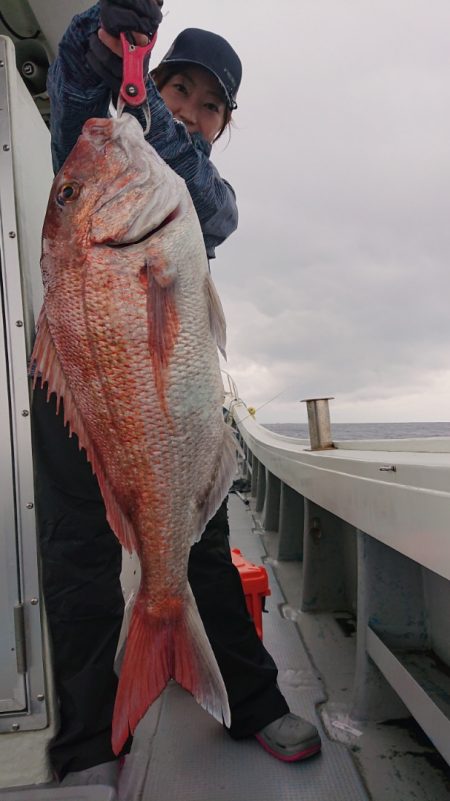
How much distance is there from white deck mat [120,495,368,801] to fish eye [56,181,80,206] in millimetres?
1913

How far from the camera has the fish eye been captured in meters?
1.49

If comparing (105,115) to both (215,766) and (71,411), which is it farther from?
(215,766)

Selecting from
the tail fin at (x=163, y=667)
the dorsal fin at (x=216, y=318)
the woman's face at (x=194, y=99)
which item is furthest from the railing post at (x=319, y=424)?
the tail fin at (x=163, y=667)

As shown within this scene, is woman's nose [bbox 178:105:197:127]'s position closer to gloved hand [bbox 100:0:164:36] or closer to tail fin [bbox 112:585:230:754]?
gloved hand [bbox 100:0:164:36]

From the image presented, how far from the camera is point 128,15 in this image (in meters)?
1.20

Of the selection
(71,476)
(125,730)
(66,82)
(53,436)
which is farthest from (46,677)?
(66,82)

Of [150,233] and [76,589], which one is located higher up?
[150,233]

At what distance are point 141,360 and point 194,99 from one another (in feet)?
4.20

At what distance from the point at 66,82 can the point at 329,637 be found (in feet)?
9.34

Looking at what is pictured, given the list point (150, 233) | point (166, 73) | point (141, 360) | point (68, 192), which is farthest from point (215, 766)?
point (166, 73)

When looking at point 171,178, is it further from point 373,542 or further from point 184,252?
point 373,542

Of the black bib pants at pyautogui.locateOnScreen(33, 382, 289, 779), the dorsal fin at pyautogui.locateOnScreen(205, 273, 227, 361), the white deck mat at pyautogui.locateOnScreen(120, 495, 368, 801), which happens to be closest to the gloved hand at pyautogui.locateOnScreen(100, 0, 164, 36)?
the dorsal fin at pyautogui.locateOnScreen(205, 273, 227, 361)

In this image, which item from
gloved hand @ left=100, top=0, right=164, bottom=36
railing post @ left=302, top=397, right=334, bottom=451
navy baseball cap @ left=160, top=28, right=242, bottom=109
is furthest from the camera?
railing post @ left=302, top=397, right=334, bottom=451

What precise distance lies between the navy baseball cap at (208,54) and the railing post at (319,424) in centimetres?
200
